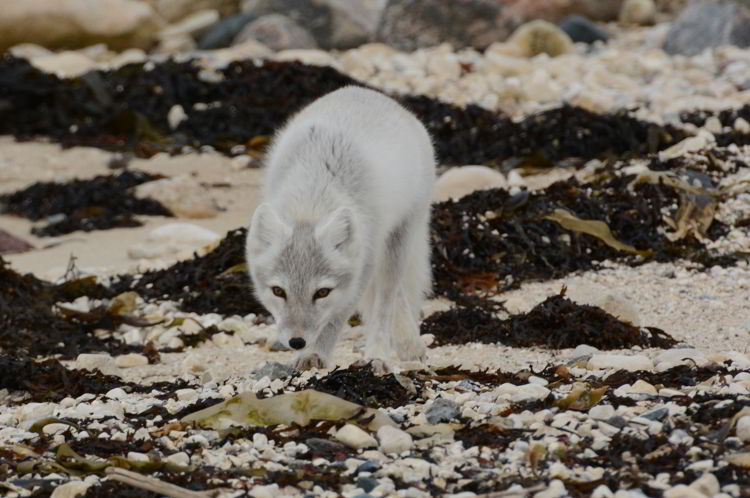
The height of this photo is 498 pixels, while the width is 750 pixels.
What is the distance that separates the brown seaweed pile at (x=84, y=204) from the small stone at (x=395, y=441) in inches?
252

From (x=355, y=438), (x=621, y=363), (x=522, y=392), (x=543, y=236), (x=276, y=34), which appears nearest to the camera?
(x=355, y=438)

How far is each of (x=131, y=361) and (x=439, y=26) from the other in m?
14.1

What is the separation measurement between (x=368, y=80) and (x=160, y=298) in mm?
8720

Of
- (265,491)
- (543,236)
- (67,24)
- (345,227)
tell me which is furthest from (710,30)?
(265,491)

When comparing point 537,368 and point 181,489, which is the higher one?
point 181,489

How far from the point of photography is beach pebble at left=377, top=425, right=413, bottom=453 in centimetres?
412

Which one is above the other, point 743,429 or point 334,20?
point 334,20

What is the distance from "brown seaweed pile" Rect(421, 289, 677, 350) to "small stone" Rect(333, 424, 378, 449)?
2463 millimetres

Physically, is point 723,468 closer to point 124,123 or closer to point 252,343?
point 252,343

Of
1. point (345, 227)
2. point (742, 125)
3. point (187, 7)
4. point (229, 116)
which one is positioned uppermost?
point (187, 7)

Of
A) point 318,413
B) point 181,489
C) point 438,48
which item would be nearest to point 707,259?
point 318,413

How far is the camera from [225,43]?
20281 mm

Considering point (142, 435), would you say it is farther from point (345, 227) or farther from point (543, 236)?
point (543, 236)

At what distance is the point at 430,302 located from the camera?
7.72 metres
